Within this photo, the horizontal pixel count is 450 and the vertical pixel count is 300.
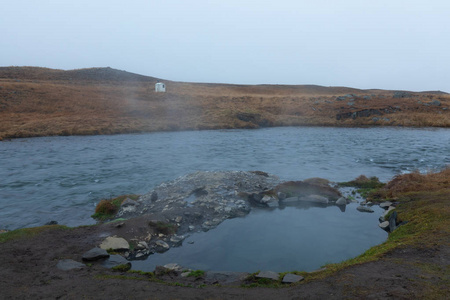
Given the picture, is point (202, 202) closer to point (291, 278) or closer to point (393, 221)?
point (291, 278)

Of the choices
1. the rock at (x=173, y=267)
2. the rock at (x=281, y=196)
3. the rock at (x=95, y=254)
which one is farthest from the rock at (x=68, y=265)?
the rock at (x=281, y=196)

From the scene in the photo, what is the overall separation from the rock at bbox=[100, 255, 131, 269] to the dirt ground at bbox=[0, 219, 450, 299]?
0.34 meters

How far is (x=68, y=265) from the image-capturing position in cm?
910

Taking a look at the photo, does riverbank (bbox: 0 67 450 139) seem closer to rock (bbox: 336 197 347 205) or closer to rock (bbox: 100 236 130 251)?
rock (bbox: 336 197 347 205)

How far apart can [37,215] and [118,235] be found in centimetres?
654

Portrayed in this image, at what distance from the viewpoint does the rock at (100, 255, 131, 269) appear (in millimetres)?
9452

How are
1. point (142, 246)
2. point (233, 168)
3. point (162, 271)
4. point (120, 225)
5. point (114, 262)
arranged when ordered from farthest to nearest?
1. point (233, 168)
2. point (120, 225)
3. point (142, 246)
4. point (114, 262)
5. point (162, 271)

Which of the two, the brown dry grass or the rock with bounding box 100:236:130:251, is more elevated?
the brown dry grass

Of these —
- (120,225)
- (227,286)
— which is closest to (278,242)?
(227,286)

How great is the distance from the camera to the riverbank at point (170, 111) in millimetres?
45625

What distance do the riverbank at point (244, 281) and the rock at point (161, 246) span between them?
1923mm

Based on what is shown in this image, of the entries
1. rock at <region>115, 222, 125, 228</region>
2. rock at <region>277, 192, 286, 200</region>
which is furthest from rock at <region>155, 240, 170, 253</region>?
rock at <region>277, 192, 286, 200</region>

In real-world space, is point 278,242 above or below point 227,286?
below

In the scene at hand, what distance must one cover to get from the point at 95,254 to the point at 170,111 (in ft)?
158
